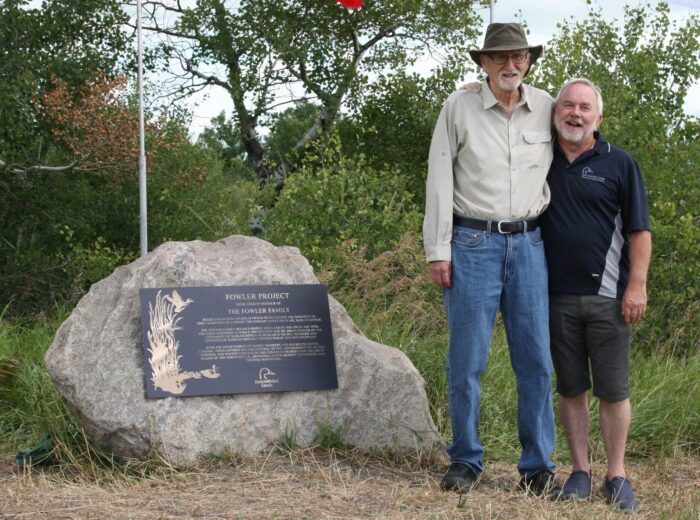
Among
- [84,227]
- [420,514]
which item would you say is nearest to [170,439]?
[420,514]

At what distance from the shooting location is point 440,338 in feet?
23.1

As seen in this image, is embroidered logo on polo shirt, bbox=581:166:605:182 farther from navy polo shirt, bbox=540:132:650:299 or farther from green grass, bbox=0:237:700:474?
green grass, bbox=0:237:700:474

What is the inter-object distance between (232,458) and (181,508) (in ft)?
2.33

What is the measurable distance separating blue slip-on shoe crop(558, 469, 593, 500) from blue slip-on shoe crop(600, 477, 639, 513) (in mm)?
90

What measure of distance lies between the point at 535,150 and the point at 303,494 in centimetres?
198

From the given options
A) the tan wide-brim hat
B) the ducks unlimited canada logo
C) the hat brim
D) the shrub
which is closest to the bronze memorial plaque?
the ducks unlimited canada logo

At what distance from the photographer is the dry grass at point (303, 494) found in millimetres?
4828

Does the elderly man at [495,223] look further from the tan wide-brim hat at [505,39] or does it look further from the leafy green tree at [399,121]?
the leafy green tree at [399,121]

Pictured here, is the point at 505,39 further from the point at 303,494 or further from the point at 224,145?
the point at 224,145

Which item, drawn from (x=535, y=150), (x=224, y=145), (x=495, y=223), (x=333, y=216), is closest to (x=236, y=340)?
(x=495, y=223)

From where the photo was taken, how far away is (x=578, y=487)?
502 cm

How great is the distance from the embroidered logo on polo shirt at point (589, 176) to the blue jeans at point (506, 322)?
1.09ft

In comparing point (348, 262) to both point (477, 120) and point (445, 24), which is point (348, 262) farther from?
point (445, 24)

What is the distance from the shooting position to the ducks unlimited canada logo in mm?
5695
